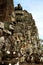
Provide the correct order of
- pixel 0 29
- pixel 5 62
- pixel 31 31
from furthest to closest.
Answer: pixel 31 31 → pixel 0 29 → pixel 5 62

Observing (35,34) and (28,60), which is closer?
(28,60)

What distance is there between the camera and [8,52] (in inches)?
810

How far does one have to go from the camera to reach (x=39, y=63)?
35656 millimetres

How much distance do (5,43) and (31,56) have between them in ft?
55.8

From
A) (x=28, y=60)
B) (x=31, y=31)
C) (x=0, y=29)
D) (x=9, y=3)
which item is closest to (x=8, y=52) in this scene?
(x=0, y=29)

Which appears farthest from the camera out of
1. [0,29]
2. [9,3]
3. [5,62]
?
[9,3]

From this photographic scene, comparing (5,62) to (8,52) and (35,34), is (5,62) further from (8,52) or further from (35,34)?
(35,34)

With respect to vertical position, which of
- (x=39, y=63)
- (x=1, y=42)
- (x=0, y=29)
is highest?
(x=0, y=29)

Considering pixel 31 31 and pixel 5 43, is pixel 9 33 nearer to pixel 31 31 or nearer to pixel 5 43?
pixel 5 43

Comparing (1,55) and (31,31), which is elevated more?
(31,31)

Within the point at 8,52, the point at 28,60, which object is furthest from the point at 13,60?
the point at 28,60

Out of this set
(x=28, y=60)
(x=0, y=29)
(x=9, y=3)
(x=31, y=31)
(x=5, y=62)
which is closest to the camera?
(x=5, y=62)

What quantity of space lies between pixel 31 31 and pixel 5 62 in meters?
21.9

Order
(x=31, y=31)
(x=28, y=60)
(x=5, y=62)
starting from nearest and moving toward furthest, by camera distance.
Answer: (x=5, y=62) → (x=28, y=60) → (x=31, y=31)
